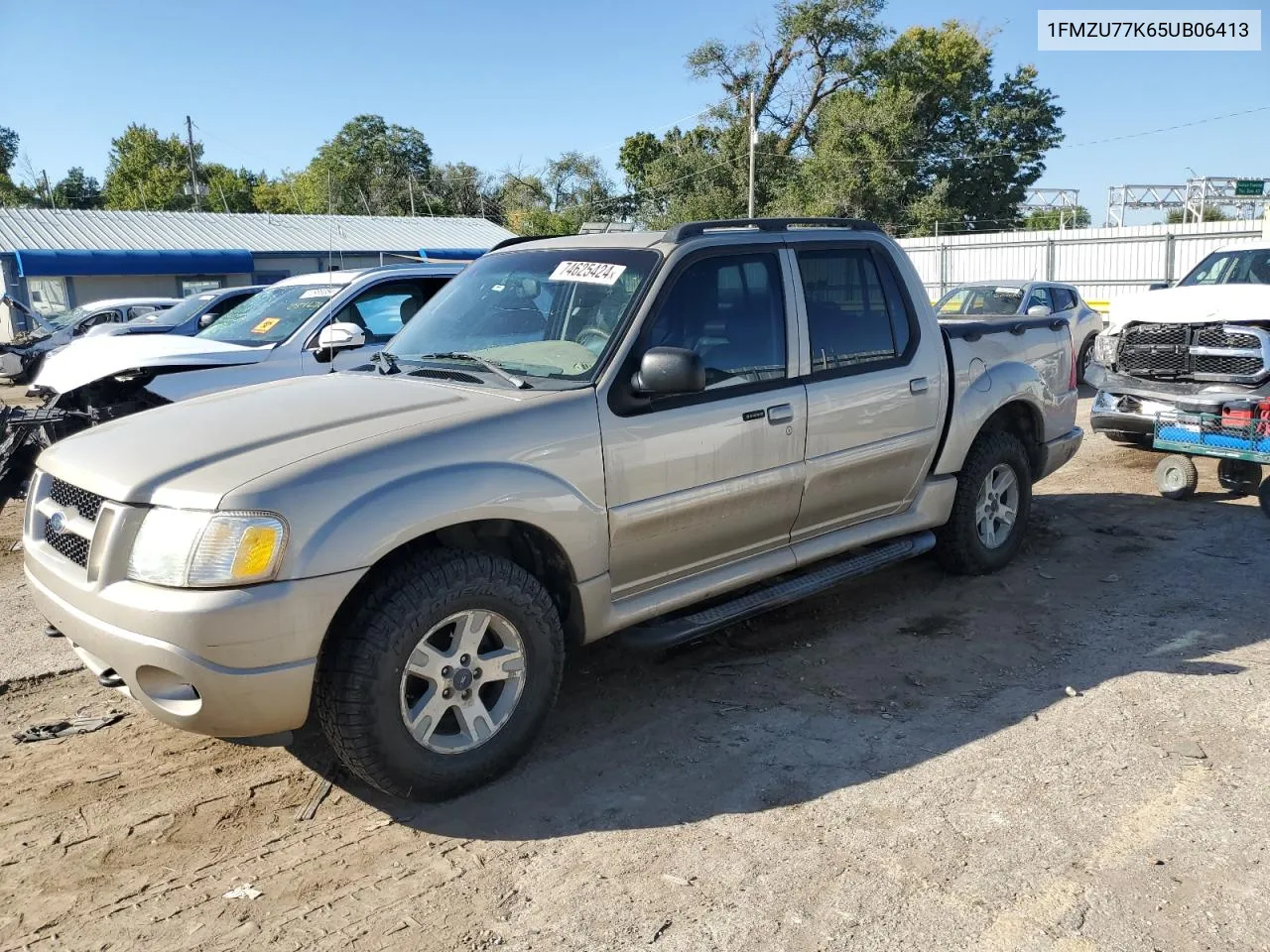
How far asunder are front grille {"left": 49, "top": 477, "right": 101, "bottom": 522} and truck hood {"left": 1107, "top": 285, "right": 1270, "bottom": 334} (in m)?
7.61

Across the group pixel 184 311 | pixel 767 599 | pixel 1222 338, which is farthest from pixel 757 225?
pixel 184 311

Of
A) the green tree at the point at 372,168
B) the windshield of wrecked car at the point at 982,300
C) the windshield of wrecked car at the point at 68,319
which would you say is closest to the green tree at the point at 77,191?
the green tree at the point at 372,168

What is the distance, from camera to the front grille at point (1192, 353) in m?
7.41

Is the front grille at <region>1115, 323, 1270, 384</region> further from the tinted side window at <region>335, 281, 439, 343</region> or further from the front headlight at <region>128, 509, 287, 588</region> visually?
the front headlight at <region>128, 509, 287, 588</region>

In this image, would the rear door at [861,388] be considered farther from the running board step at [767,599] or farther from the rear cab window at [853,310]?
the running board step at [767,599]

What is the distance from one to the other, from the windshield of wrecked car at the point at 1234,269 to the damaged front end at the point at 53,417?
9512 mm

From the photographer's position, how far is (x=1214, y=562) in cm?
614

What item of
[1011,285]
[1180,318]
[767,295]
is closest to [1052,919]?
[767,295]

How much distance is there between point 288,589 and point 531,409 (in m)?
1.10

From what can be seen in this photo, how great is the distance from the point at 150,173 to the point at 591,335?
249 ft

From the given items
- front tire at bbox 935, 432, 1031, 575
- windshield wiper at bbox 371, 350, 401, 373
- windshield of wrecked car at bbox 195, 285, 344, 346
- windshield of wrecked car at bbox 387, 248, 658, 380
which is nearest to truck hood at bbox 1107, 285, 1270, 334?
front tire at bbox 935, 432, 1031, 575

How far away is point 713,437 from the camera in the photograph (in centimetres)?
412

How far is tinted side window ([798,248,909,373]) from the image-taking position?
184 inches

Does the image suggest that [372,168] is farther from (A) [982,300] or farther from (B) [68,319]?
(A) [982,300]
